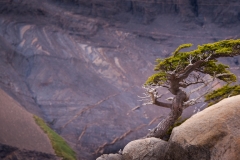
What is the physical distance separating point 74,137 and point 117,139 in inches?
140

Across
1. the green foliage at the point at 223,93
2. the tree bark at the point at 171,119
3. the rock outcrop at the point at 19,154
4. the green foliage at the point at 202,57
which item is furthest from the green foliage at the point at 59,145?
the green foliage at the point at 223,93

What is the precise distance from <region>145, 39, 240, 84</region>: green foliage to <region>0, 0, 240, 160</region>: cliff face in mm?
13454

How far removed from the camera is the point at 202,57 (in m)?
13.6

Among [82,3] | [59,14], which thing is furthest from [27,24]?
[82,3]

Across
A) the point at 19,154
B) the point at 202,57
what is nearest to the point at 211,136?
the point at 202,57

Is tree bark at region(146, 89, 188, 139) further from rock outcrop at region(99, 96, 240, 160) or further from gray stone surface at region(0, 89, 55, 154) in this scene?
gray stone surface at region(0, 89, 55, 154)

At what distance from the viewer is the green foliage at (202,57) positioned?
43.3 feet

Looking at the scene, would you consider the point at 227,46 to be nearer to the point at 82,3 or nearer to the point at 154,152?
the point at 154,152

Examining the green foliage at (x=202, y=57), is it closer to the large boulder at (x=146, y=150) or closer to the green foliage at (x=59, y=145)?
the large boulder at (x=146, y=150)

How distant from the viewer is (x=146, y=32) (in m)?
43.0

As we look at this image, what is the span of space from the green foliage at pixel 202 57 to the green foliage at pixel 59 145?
34.9ft

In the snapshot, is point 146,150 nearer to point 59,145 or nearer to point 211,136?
point 211,136

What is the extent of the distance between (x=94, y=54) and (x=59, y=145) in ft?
53.1

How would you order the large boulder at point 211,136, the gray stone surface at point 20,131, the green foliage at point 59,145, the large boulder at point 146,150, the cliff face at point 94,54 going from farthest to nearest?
the cliff face at point 94,54 → the green foliage at point 59,145 → the gray stone surface at point 20,131 → the large boulder at point 146,150 → the large boulder at point 211,136
